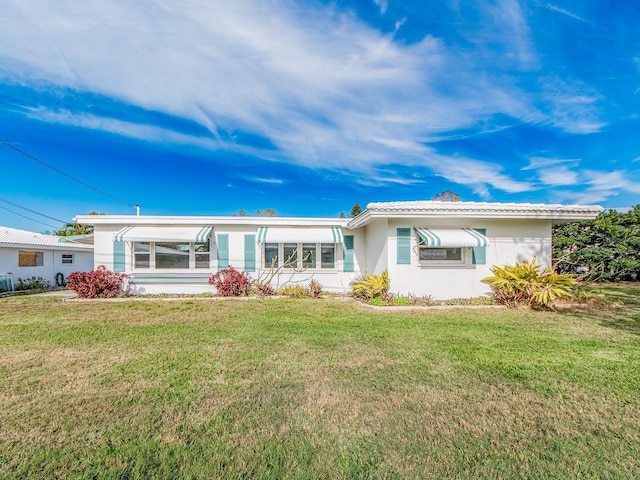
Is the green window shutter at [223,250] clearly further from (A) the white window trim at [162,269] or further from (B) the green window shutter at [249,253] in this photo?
(B) the green window shutter at [249,253]

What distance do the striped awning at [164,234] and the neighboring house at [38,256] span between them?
21.1ft

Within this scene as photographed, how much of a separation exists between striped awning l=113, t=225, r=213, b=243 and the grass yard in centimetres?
650

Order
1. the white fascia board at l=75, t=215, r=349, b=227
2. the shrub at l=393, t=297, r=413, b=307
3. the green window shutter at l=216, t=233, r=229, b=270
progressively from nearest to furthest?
the shrub at l=393, t=297, r=413, b=307 → the white fascia board at l=75, t=215, r=349, b=227 → the green window shutter at l=216, t=233, r=229, b=270

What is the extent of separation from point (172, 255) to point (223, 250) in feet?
8.99

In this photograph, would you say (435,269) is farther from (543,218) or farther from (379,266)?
(543,218)

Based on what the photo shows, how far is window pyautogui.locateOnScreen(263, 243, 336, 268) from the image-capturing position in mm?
15938

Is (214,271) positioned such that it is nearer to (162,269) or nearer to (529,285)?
(162,269)

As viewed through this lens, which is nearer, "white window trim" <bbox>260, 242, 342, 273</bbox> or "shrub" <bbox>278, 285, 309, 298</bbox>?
"shrub" <bbox>278, 285, 309, 298</bbox>

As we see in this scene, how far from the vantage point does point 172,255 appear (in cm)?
1570

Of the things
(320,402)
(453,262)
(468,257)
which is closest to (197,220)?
(453,262)

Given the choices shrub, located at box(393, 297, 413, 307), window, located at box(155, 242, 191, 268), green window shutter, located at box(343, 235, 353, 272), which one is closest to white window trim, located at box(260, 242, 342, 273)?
green window shutter, located at box(343, 235, 353, 272)

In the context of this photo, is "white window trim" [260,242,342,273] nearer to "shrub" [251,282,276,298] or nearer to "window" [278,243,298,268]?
"window" [278,243,298,268]

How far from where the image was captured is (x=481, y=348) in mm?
6793

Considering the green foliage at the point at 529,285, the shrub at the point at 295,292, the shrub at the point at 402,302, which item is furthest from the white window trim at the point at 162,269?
the green foliage at the point at 529,285
